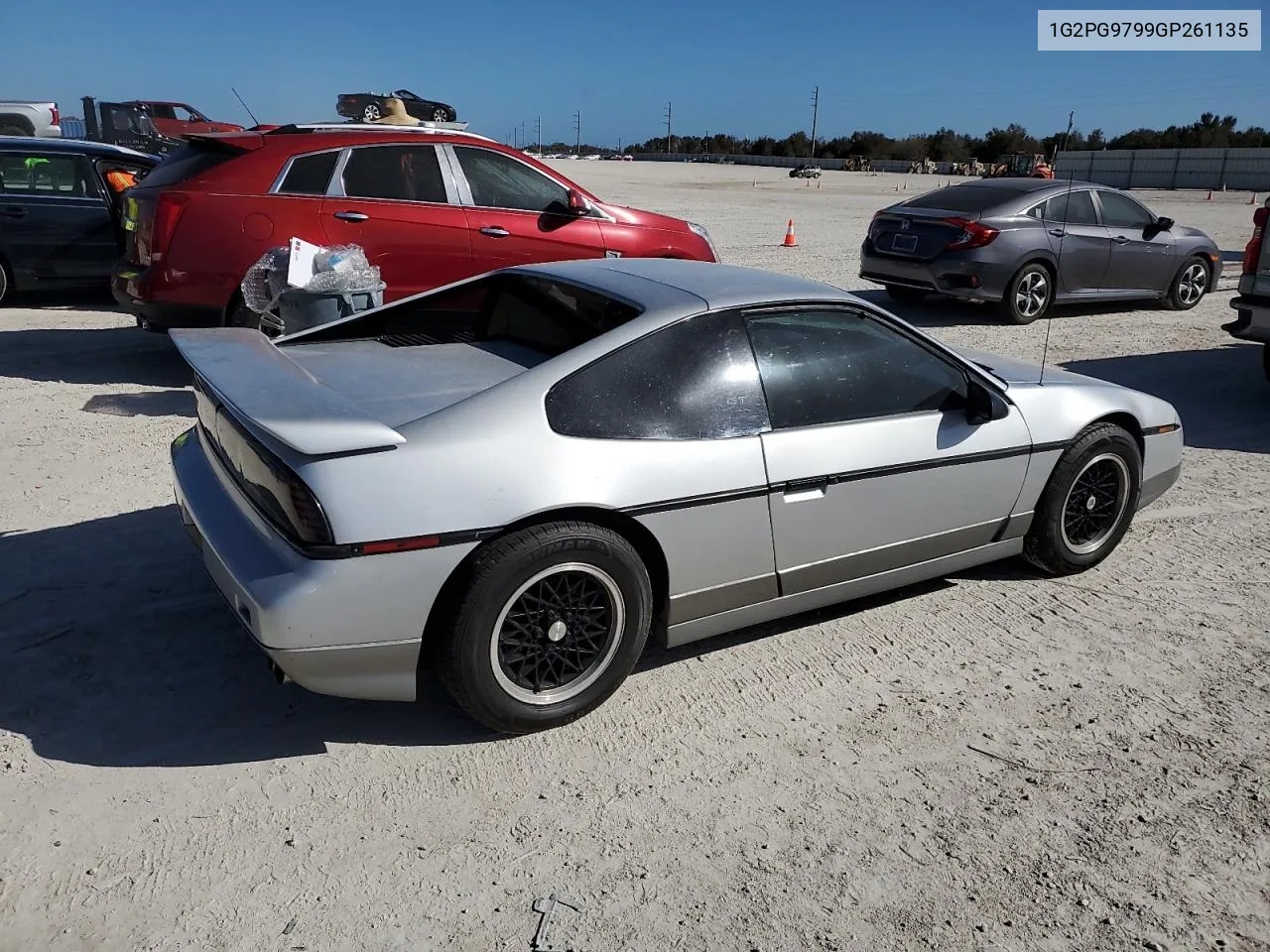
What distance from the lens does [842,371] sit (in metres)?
3.85

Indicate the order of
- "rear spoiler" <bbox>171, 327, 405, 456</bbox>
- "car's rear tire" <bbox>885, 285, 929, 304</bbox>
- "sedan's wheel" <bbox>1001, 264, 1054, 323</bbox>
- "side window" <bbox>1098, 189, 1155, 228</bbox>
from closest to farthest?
1. "rear spoiler" <bbox>171, 327, 405, 456</bbox>
2. "sedan's wheel" <bbox>1001, 264, 1054, 323</bbox>
3. "side window" <bbox>1098, 189, 1155, 228</bbox>
4. "car's rear tire" <bbox>885, 285, 929, 304</bbox>

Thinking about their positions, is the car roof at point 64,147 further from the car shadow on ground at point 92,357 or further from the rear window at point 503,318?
the rear window at point 503,318

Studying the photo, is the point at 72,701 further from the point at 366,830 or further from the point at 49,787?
the point at 366,830

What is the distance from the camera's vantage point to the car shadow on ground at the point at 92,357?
7.57 metres

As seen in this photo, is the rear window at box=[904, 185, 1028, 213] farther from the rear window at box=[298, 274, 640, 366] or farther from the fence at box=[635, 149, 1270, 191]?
the fence at box=[635, 149, 1270, 191]

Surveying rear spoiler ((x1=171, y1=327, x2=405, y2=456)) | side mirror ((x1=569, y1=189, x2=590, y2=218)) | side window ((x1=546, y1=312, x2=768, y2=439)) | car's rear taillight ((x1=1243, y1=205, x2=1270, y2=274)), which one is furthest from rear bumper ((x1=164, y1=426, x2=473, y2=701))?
car's rear taillight ((x1=1243, y1=205, x2=1270, y2=274))

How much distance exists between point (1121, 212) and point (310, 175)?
8.78 m

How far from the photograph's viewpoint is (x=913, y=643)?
4039 millimetres

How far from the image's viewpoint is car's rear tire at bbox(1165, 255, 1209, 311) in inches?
471

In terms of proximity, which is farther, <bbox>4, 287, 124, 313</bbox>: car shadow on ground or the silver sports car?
<bbox>4, 287, 124, 313</bbox>: car shadow on ground

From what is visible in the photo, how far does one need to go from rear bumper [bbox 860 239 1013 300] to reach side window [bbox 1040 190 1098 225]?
3.30 feet

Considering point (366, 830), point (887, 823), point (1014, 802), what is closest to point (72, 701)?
point (366, 830)

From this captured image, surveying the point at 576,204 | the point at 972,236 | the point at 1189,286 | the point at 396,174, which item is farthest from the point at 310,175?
the point at 1189,286

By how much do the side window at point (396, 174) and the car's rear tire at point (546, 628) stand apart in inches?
195
